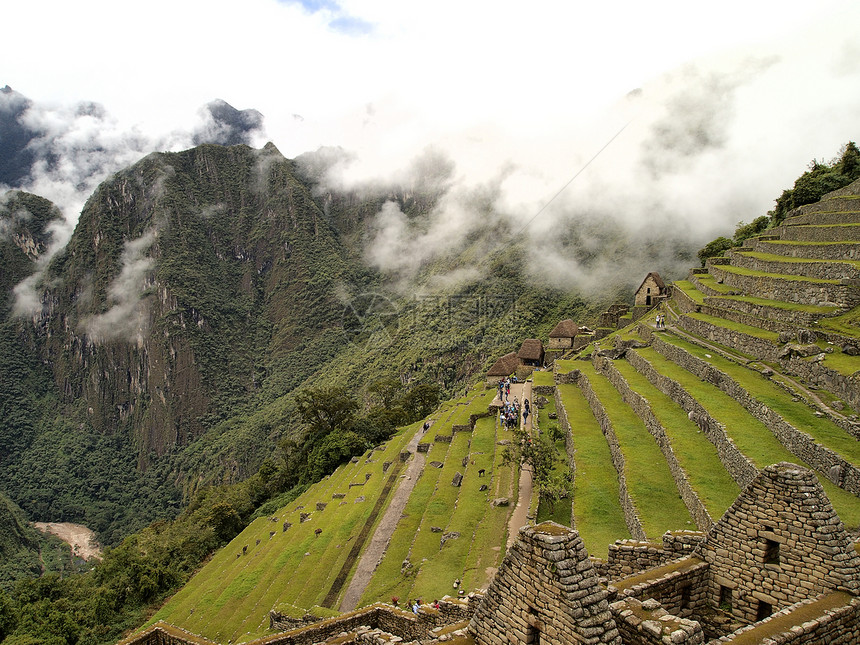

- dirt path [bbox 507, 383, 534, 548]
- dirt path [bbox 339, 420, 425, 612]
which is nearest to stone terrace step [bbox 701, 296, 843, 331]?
dirt path [bbox 507, 383, 534, 548]

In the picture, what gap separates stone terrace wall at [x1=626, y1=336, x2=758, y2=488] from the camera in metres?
11.1

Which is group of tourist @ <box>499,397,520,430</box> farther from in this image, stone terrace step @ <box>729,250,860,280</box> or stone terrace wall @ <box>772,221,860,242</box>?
stone terrace wall @ <box>772,221,860,242</box>

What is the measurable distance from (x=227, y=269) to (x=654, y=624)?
19508 cm

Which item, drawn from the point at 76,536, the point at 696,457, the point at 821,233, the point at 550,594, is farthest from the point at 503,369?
the point at 76,536

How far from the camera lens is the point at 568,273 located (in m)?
78.2

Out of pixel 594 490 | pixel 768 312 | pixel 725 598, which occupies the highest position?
pixel 768 312

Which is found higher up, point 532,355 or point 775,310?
point 775,310

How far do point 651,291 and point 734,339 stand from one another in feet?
67.1

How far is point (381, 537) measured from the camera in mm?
20562

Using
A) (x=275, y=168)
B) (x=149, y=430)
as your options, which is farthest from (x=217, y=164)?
(x=149, y=430)

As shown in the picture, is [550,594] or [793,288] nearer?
[550,594]

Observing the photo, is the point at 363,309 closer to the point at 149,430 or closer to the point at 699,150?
the point at 149,430

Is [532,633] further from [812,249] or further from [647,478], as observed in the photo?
[812,249]

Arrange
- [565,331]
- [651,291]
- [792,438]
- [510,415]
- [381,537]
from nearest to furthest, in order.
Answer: [792,438]
[381,537]
[510,415]
[651,291]
[565,331]
